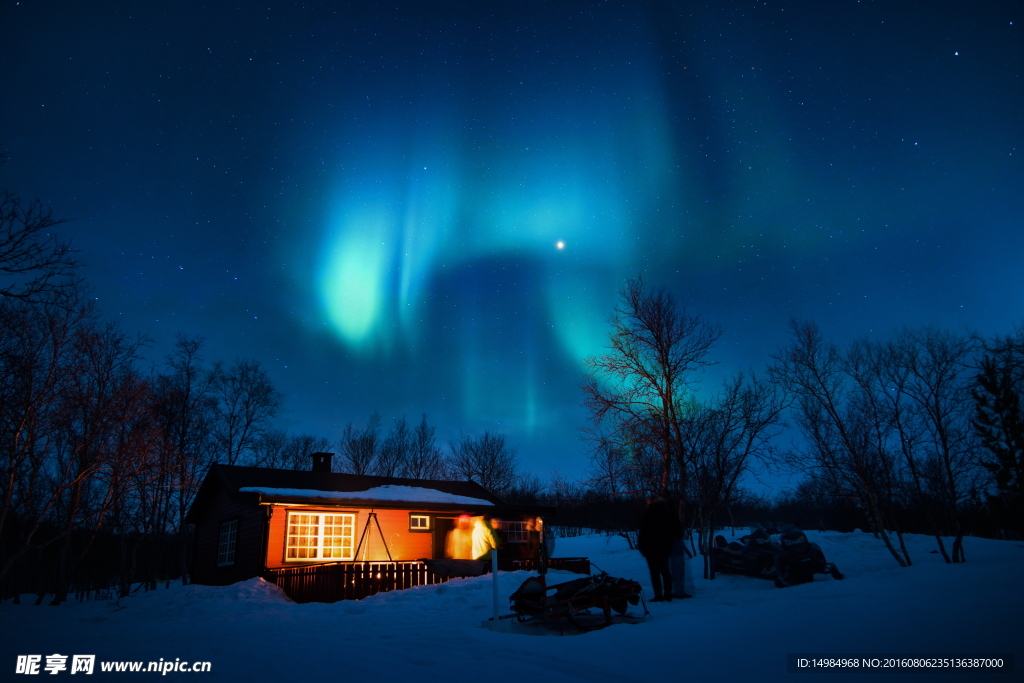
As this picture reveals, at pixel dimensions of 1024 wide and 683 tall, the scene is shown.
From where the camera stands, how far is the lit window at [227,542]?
21.3 m

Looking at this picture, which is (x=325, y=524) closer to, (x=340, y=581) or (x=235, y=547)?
(x=235, y=547)

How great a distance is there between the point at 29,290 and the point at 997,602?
14160mm

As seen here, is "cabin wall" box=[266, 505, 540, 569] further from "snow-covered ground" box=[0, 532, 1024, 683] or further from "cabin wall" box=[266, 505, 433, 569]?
"snow-covered ground" box=[0, 532, 1024, 683]

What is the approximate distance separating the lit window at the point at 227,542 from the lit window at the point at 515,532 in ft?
36.1

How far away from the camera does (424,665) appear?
609 cm

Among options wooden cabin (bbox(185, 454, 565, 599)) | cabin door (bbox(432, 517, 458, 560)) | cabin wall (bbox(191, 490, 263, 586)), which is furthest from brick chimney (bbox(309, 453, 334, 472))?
cabin door (bbox(432, 517, 458, 560))

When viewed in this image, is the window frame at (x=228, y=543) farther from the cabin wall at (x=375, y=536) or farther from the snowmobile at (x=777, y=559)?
the snowmobile at (x=777, y=559)

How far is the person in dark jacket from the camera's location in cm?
1070

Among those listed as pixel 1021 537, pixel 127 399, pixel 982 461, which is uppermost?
pixel 127 399

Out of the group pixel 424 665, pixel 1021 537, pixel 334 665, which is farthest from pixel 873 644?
pixel 1021 537

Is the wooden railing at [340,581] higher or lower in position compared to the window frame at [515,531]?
lower

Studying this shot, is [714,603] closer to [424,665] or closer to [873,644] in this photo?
[873,644]

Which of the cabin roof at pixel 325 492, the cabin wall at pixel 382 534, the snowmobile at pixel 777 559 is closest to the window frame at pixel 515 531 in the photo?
the cabin roof at pixel 325 492

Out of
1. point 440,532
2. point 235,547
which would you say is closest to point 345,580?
point 440,532
